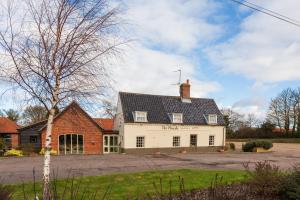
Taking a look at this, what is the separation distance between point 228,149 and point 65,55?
122 ft

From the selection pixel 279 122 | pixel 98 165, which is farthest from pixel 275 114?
pixel 98 165

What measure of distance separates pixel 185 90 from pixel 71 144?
15750 millimetres

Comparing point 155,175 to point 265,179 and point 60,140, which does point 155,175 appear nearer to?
point 265,179

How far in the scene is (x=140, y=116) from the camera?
36.8 m

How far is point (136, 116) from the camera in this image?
36.5m

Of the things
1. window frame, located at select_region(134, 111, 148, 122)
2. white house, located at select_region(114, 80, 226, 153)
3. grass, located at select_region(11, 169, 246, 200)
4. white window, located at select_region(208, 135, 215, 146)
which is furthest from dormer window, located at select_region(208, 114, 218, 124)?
grass, located at select_region(11, 169, 246, 200)

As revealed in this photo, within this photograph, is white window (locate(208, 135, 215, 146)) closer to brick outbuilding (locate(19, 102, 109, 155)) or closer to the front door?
the front door

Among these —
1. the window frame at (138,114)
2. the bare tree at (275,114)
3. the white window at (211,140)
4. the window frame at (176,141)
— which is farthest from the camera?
the bare tree at (275,114)

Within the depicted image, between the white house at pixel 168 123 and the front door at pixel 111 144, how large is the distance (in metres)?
1.00

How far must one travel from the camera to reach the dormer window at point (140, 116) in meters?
36.4

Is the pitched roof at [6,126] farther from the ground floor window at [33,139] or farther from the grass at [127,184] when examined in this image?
the grass at [127,184]

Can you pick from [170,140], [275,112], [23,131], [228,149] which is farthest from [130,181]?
[275,112]

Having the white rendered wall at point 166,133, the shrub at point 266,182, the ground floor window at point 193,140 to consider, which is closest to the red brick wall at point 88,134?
the white rendered wall at point 166,133

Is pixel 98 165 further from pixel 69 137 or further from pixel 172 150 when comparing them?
pixel 172 150
